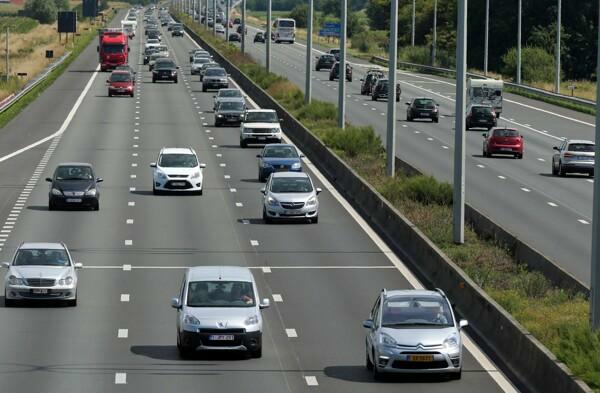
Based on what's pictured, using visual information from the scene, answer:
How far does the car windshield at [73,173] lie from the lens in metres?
52.5

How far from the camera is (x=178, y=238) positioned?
46.0m

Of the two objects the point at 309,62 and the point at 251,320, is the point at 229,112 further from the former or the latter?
the point at 251,320

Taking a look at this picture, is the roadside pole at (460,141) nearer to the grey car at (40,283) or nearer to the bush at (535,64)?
the grey car at (40,283)

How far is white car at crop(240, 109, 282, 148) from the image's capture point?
73375mm

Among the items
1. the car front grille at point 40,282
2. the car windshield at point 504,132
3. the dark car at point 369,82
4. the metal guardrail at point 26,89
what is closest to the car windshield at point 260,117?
the car windshield at point 504,132

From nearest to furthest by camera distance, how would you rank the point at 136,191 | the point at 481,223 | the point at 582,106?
the point at 481,223 < the point at 136,191 < the point at 582,106

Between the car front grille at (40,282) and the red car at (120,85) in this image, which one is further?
the red car at (120,85)

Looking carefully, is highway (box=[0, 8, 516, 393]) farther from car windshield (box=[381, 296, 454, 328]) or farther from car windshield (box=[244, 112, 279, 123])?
car windshield (box=[244, 112, 279, 123])

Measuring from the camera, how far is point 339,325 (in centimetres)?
3244

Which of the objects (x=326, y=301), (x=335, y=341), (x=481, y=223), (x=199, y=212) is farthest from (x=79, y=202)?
(x=335, y=341)

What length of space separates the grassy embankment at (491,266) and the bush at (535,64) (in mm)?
69137

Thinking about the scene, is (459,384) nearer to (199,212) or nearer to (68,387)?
(68,387)

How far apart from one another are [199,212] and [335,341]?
21834 millimetres

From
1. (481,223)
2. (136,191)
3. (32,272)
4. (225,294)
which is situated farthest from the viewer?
(136,191)
